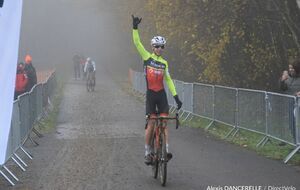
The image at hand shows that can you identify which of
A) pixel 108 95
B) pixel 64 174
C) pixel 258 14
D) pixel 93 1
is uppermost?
pixel 93 1

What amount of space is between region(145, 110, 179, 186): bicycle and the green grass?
283 cm

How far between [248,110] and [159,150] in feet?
17.4

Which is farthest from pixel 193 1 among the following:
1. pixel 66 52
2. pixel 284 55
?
pixel 66 52

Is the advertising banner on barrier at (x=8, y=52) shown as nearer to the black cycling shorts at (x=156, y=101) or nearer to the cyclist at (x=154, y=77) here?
the cyclist at (x=154, y=77)

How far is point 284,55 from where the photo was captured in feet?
64.8

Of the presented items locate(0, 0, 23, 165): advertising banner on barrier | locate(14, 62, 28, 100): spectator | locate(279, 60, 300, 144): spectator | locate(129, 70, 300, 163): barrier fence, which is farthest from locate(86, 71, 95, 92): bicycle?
locate(0, 0, 23, 165): advertising banner on barrier

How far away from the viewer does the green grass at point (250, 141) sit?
11.4 meters

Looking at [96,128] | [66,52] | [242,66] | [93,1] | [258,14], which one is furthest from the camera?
[66,52]

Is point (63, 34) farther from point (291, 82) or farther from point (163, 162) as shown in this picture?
point (163, 162)

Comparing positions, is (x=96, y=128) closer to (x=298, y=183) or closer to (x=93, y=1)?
(x=298, y=183)

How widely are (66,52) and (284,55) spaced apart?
86.6 m

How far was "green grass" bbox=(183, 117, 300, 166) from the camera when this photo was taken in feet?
37.4

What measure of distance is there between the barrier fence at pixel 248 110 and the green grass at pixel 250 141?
0.17 meters

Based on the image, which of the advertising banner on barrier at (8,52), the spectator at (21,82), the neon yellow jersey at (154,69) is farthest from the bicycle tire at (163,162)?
the spectator at (21,82)
